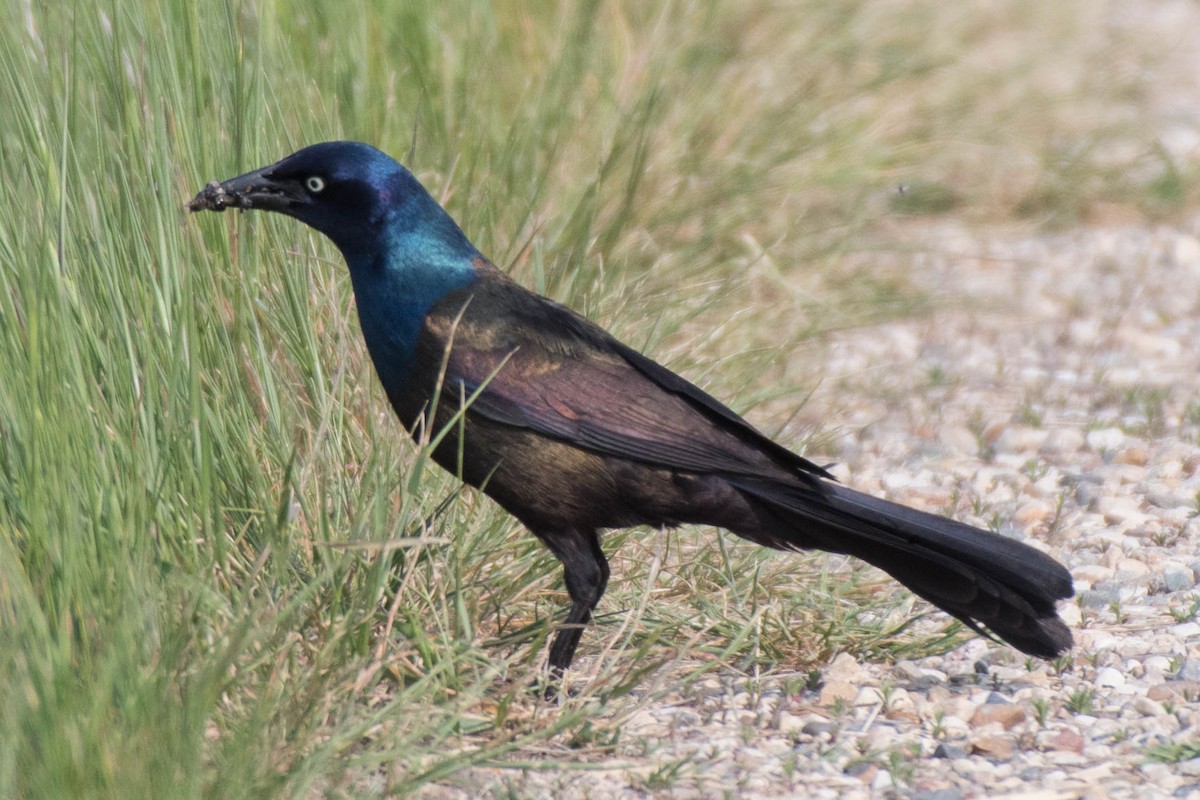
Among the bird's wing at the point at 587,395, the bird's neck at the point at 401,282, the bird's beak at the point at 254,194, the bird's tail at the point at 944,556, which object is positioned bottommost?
the bird's tail at the point at 944,556

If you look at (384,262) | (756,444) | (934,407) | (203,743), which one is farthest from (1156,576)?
(203,743)

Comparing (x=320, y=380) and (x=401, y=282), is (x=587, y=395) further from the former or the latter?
(x=320, y=380)

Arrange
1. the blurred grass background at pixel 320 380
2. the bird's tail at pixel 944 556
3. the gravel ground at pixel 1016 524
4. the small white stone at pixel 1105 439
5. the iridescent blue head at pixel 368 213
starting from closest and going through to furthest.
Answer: the blurred grass background at pixel 320 380
the gravel ground at pixel 1016 524
the bird's tail at pixel 944 556
the iridescent blue head at pixel 368 213
the small white stone at pixel 1105 439

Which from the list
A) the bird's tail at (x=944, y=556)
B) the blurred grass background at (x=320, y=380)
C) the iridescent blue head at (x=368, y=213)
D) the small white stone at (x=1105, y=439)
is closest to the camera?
the blurred grass background at (x=320, y=380)

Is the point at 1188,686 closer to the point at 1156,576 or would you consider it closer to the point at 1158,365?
the point at 1156,576

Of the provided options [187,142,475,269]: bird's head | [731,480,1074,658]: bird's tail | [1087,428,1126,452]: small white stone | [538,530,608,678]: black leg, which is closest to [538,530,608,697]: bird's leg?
[538,530,608,678]: black leg

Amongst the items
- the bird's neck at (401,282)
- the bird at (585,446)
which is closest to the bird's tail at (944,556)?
the bird at (585,446)

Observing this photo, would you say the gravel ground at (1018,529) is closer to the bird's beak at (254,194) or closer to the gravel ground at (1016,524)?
the gravel ground at (1016,524)

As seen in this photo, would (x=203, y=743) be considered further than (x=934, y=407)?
No

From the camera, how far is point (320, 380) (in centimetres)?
329

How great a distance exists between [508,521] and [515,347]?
48cm

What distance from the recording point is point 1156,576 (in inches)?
141

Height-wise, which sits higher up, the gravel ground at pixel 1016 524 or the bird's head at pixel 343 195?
the bird's head at pixel 343 195

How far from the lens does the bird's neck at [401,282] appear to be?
3.10 metres
